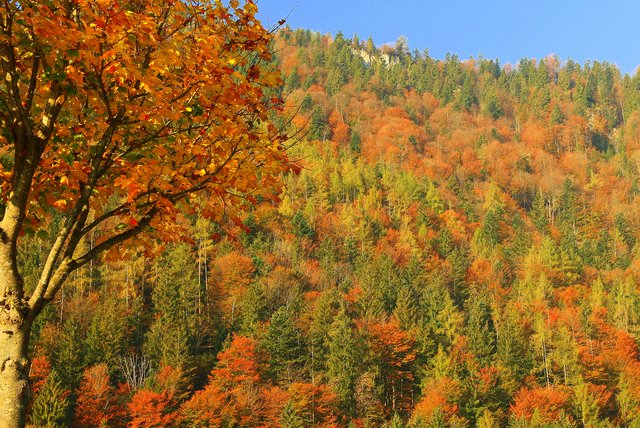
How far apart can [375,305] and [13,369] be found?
2554 inches

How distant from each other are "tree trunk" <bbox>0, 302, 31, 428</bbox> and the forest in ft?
3.36

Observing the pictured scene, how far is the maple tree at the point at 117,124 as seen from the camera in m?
4.16

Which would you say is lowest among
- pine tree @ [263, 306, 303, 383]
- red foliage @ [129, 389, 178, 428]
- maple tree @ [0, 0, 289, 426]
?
red foliage @ [129, 389, 178, 428]

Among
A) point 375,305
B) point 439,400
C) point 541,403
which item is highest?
point 375,305

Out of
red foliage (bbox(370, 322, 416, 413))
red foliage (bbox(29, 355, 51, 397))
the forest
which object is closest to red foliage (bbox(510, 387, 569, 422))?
the forest

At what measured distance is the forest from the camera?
46938mm

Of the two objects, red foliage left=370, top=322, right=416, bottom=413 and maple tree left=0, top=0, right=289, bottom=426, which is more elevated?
maple tree left=0, top=0, right=289, bottom=426

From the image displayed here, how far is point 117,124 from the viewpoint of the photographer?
14.9ft

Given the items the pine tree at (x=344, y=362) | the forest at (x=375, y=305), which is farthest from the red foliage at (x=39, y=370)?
the pine tree at (x=344, y=362)

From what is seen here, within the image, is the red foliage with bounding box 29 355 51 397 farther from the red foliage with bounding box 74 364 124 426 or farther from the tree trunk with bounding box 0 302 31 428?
the tree trunk with bounding box 0 302 31 428

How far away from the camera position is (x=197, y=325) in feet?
186

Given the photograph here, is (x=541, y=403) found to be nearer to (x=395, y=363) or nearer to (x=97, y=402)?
(x=395, y=363)

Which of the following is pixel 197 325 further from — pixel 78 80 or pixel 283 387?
pixel 78 80

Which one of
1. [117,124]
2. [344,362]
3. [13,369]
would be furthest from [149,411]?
[117,124]
